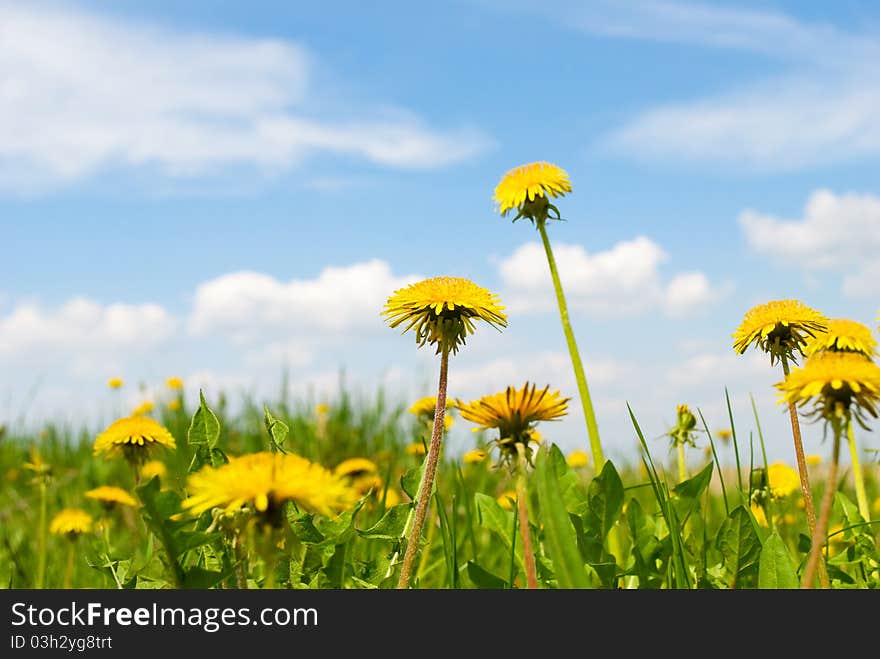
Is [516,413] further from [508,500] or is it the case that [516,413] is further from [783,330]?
[508,500]

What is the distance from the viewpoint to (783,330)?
216 centimetres

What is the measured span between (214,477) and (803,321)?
1.50 meters

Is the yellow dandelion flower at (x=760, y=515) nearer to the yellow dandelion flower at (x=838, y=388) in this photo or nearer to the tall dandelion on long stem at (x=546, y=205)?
the tall dandelion on long stem at (x=546, y=205)

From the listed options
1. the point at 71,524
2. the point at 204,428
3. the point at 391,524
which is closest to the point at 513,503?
the point at 391,524

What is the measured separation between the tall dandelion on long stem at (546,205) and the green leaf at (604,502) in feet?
0.85

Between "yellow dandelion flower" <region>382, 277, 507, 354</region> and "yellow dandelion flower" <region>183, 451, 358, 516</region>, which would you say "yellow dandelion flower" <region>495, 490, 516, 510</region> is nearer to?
"yellow dandelion flower" <region>382, 277, 507, 354</region>

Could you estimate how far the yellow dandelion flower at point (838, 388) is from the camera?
1441mm

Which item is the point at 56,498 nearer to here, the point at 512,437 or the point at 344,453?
the point at 344,453

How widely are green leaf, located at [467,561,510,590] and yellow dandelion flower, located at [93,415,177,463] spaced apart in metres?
1.07

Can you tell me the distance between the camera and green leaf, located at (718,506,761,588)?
2.36m

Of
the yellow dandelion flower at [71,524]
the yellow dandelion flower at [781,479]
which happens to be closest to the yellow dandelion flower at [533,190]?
the yellow dandelion flower at [781,479]

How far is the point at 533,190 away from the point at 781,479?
1.82 meters
